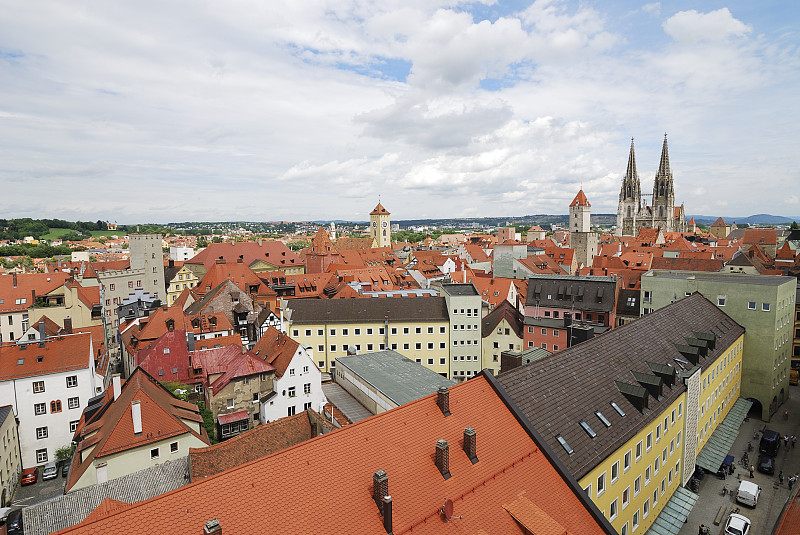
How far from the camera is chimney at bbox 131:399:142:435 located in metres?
28.1

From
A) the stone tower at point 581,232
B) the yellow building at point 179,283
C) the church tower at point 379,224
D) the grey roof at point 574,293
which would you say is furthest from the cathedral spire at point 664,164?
the yellow building at point 179,283

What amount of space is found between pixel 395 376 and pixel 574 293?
30897 millimetres

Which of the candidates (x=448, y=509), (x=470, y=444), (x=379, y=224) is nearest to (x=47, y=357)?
(x=470, y=444)

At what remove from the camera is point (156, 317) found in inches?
2044

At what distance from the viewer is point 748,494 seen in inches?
1136

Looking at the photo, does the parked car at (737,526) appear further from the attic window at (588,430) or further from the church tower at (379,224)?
the church tower at (379,224)

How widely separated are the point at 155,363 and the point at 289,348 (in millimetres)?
14233

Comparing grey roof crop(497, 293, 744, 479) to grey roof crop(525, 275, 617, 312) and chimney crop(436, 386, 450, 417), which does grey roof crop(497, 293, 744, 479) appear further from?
grey roof crop(525, 275, 617, 312)

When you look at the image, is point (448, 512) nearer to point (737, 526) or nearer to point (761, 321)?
point (737, 526)

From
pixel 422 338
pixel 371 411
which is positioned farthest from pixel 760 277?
pixel 371 411

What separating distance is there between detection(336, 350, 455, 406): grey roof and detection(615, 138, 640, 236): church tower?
164 metres

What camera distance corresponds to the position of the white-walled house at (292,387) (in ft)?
125

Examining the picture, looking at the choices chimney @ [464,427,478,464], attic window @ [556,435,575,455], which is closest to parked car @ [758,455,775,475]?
attic window @ [556,435,575,455]

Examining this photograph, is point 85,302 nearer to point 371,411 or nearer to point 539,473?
point 371,411
